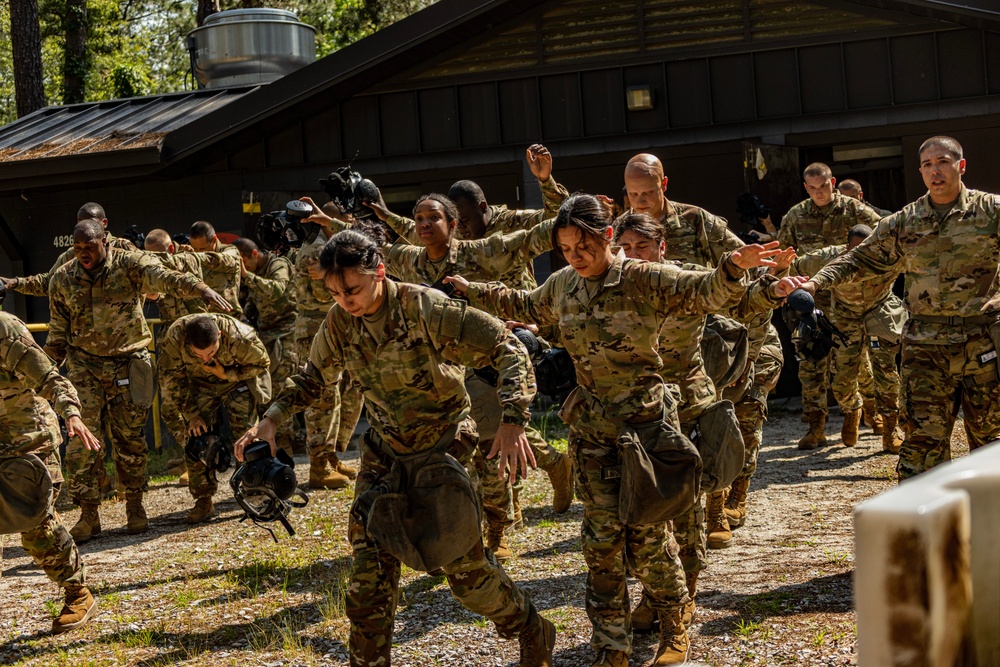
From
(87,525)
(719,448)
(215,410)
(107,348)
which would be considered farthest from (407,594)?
(107,348)

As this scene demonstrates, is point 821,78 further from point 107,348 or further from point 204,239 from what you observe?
point 107,348

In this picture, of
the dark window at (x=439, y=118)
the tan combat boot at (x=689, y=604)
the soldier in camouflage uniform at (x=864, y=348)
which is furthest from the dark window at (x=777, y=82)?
the tan combat boot at (x=689, y=604)

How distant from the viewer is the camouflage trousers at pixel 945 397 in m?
6.04

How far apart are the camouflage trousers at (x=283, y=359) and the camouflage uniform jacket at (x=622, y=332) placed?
654 cm

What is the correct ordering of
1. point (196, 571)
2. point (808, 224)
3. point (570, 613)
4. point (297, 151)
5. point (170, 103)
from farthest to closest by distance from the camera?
point (170, 103) → point (297, 151) → point (808, 224) → point (196, 571) → point (570, 613)

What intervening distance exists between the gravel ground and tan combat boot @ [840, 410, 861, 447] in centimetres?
71

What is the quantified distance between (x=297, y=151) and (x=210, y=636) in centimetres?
808

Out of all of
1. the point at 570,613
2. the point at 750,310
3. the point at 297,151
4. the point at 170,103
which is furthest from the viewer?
the point at 170,103

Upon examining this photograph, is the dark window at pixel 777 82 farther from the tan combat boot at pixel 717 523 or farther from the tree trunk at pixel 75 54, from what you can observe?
the tree trunk at pixel 75 54

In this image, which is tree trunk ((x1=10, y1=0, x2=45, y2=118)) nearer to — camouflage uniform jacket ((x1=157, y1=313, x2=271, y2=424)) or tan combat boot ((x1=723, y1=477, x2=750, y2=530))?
camouflage uniform jacket ((x1=157, y1=313, x2=271, y2=424))

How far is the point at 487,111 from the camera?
1296 cm

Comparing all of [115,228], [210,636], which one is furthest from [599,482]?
[115,228]

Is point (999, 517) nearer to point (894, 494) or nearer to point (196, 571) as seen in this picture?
point (894, 494)

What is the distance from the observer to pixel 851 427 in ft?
32.6
